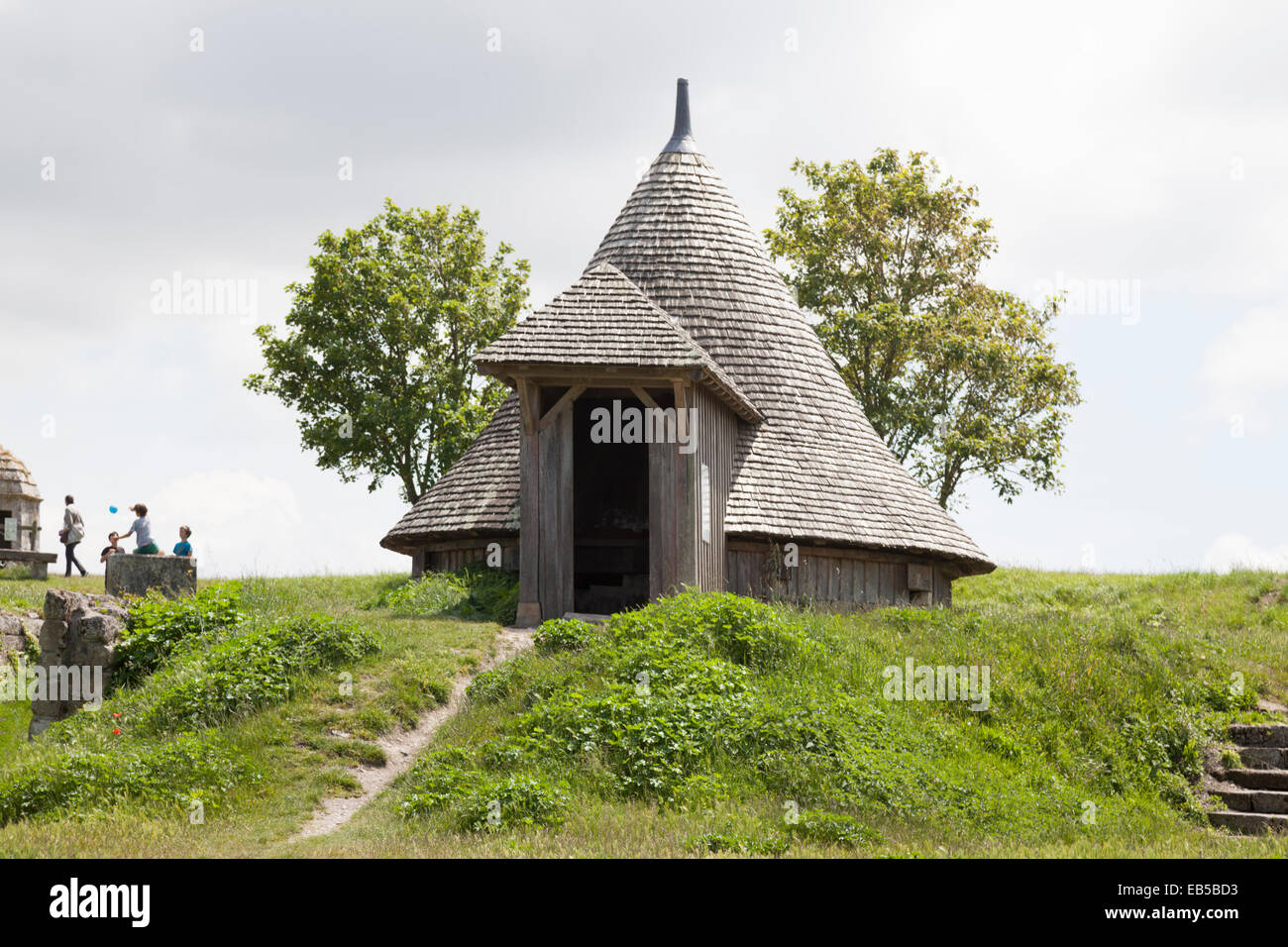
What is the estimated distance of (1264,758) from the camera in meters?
14.2

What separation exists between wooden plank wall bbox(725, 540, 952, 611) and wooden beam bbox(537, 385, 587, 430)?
3.03 metres

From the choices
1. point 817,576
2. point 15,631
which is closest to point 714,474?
point 817,576

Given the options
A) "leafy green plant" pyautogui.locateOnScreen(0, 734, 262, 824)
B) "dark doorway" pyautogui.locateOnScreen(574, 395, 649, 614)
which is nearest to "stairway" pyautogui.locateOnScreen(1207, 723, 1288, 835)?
"dark doorway" pyautogui.locateOnScreen(574, 395, 649, 614)

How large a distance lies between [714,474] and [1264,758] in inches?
290

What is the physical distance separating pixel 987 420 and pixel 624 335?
45.4ft

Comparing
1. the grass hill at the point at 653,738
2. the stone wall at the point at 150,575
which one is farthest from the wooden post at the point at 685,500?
the stone wall at the point at 150,575

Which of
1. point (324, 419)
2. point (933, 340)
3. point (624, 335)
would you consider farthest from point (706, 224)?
point (324, 419)

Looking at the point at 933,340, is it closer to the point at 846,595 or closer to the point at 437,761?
the point at 846,595

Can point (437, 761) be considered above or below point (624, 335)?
below

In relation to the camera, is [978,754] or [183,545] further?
[183,545]

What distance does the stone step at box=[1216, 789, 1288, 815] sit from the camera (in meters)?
13.3

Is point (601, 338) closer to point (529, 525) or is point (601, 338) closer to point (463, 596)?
point (529, 525)
